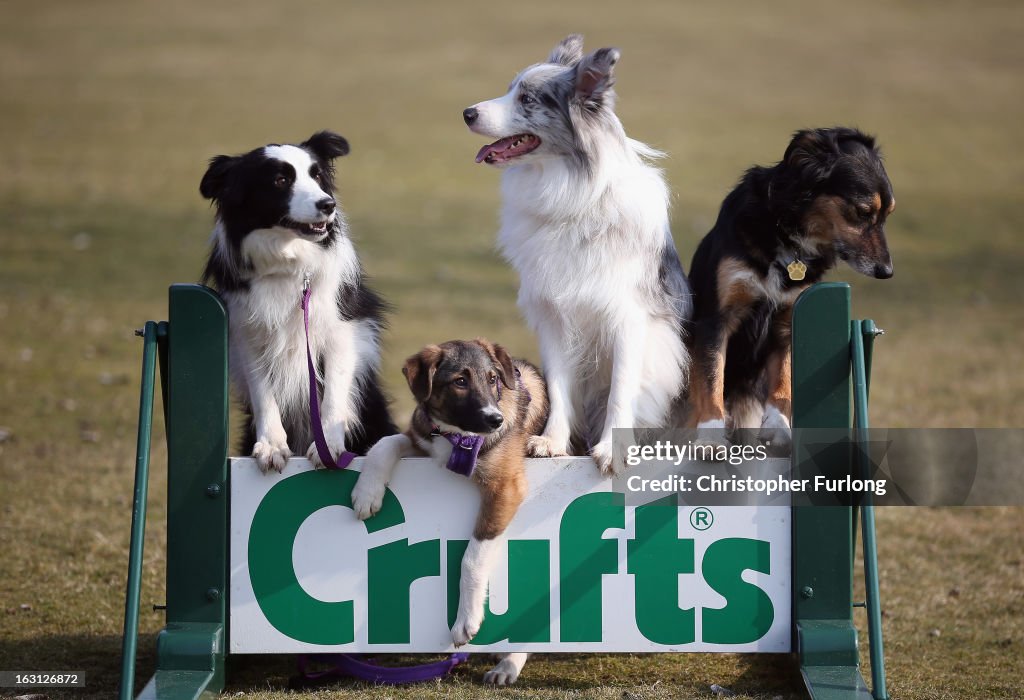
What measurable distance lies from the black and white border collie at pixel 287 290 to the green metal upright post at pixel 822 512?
1721mm

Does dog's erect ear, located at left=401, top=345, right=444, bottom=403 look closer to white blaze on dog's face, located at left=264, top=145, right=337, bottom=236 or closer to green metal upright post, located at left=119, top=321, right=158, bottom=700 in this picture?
white blaze on dog's face, located at left=264, top=145, right=337, bottom=236

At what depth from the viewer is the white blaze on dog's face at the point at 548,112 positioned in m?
4.19

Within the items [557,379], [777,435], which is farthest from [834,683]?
[557,379]

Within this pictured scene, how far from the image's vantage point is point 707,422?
4.36 metres

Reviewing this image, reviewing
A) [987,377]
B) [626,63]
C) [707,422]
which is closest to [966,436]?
[987,377]

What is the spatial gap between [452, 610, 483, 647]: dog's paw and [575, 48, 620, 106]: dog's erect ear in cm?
195

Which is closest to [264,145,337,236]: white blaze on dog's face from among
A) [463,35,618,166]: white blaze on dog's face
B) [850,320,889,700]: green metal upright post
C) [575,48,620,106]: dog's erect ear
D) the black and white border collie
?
the black and white border collie

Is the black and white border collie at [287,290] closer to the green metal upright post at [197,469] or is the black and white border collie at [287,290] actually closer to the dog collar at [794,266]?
the green metal upright post at [197,469]

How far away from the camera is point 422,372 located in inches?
161

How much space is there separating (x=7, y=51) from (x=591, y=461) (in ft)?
84.6

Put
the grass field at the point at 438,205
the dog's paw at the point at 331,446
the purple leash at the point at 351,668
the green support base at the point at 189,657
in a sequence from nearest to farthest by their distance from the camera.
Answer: the green support base at the point at 189,657, the dog's paw at the point at 331,446, the purple leash at the point at 351,668, the grass field at the point at 438,205

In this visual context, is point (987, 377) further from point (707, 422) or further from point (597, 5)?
point (597, 5)

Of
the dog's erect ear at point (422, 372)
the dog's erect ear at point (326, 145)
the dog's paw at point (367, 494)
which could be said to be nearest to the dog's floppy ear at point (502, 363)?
the dog's erect ear at point (422, 372)

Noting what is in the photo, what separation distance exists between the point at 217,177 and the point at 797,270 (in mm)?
2237
